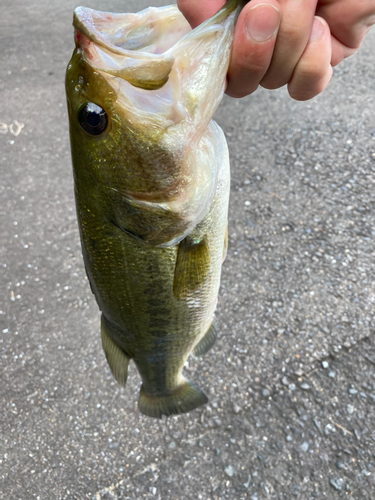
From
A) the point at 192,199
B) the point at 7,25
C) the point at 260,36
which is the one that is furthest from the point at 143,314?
the point at 7,25

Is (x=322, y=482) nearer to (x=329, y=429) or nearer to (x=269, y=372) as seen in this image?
(x=329, y=429)

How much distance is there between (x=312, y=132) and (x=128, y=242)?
9.36ft

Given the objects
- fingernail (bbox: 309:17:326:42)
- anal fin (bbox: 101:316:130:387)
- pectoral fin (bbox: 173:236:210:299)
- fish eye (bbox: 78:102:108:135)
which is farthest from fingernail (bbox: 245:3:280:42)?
anal fin (bbox: 101:316:130:387)

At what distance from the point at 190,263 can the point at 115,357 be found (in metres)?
0.50

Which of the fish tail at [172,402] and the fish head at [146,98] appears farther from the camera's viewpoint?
the fish tail at [172,402]

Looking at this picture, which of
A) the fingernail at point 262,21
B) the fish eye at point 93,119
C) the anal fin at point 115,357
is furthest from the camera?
the anal fin at point 115,357

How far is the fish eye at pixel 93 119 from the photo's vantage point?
0.83m

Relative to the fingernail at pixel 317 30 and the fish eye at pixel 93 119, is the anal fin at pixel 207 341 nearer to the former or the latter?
the fish eye at pixel 93 119

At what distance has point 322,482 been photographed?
172 centimetres

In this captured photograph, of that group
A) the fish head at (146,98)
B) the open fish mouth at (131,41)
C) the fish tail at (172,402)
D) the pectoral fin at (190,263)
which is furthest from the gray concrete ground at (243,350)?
the open fish mouth at (131,41)

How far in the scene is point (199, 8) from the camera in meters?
0.81

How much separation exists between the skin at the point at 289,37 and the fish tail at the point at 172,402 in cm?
108

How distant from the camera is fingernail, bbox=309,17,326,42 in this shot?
32.8 inches

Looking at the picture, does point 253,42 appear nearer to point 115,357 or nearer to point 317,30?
point 317,30
